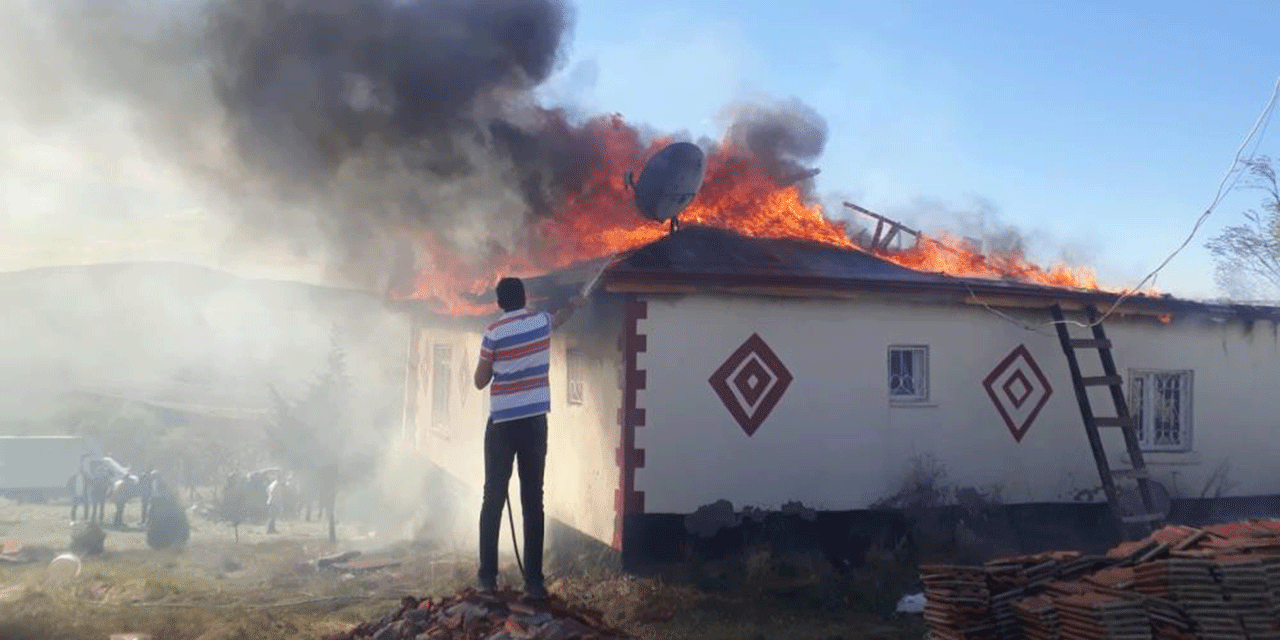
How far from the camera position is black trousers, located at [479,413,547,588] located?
A: 26.4 feet

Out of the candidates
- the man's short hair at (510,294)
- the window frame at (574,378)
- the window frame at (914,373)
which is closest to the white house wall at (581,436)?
the window frame at (574,378)

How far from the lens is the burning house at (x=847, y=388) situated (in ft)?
33.7

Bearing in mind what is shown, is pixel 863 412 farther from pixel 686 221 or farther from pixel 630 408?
pixel 686 221

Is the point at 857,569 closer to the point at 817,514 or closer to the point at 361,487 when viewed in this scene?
the point at 817,514

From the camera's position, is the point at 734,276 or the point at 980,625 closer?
the point at 980,625

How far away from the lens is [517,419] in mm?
8031

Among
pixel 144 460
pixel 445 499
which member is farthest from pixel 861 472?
pixel 144 460

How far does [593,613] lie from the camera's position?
7.83 metres

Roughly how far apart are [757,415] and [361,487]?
11540 mm

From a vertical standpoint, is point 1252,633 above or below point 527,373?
below

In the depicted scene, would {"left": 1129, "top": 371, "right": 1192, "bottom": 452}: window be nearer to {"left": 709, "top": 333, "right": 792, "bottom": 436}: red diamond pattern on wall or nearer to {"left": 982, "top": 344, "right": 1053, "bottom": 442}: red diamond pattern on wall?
{"left": 982, "top": 344, "right": 1053, "bottom": 442}: red diamond pattern on wall

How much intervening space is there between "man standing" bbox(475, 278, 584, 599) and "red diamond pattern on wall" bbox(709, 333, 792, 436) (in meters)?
2.77

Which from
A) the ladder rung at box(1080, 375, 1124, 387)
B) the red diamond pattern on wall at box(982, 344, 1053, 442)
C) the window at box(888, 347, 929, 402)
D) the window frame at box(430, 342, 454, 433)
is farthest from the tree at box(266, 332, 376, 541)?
the ladder rung at box(1080, 375, 1124, 387)

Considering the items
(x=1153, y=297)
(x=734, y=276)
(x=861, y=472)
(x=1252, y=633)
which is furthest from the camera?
(x=1153, y=297)
